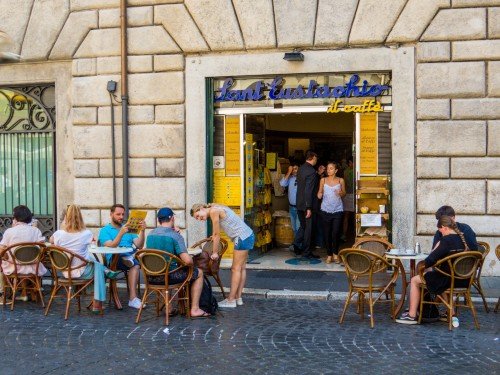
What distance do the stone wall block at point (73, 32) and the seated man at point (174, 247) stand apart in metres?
5.55

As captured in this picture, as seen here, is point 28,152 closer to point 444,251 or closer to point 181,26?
point 181,26

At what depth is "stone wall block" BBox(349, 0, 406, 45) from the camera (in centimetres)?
1114

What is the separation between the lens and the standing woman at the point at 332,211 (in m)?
12.3

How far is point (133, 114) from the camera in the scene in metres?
12.4

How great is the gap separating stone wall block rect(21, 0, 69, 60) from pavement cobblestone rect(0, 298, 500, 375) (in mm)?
5702

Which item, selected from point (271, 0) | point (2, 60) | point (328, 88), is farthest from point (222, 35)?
point (2, 60)

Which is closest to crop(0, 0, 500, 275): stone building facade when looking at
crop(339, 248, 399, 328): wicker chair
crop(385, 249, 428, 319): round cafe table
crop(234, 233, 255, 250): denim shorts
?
crop(385, 249, 428, 319): round cafe table

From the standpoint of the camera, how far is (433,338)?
7.30 meters

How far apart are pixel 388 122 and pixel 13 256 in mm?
5868

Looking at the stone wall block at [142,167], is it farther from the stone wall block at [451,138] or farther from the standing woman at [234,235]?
the stone wall block at [451,138]

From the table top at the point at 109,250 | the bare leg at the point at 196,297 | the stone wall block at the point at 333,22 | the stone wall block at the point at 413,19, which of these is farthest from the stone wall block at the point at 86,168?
the stone wall block at the point at 413,19

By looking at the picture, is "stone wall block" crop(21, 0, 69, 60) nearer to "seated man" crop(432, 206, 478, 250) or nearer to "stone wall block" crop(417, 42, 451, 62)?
"stone wall block" crop(417, 42, 451, 62)

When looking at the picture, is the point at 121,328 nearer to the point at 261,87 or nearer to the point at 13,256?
the point at 13,256

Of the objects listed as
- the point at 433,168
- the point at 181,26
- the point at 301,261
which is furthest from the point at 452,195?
the point at 181,26
